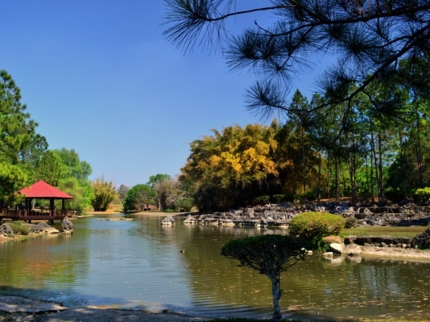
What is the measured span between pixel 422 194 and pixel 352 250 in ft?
32.5

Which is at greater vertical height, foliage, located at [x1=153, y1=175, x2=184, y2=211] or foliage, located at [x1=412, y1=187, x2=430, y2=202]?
foliage, located at [x1=153, y1=175, x2=184, y2=211]

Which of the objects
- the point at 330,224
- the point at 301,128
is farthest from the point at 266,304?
the point at 330,224

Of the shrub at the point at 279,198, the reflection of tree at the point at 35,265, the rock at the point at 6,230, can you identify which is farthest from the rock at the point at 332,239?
the shrub at the point at 279,198

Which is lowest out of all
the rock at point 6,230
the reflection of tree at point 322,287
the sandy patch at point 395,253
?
the reflection of tree at point 322,287

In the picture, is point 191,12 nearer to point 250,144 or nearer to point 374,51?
point 374,51

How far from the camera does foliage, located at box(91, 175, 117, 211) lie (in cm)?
5534

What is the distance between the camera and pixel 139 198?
5600 centimetres

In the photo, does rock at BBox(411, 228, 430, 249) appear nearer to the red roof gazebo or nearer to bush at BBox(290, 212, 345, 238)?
bush at BBox(290, 212, 345, 238)

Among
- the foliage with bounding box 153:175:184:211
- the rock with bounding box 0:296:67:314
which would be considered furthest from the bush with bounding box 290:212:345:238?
the foliage with bounding box 153:175:184:211

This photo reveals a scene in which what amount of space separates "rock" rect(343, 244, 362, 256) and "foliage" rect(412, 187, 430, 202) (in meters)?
9.42

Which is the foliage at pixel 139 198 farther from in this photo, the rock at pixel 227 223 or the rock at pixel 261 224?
the rock at pixel 261 224

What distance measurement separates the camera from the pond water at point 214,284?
250 inches

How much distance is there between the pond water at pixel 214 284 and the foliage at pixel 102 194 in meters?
43.6

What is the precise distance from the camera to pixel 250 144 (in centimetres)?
3312
